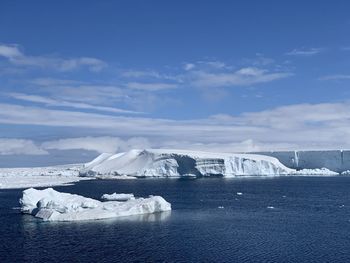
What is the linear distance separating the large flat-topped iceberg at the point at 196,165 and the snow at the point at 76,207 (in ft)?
208

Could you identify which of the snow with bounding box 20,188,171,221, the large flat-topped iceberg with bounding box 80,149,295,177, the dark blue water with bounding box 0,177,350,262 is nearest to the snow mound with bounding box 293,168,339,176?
the large flat-topped iceberg with bounding box 80,149,295,177

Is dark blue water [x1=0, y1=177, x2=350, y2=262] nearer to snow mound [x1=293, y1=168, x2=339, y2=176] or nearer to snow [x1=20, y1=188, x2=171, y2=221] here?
snow [x1=20, y1=188, x2=171, y2=221]

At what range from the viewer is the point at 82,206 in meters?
46.1

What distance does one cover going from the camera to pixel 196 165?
372ft

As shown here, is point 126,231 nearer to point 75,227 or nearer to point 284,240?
point 75,227

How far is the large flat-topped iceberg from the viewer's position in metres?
113

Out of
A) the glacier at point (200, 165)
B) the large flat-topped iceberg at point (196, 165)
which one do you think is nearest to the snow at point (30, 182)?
the glacier at point (200, 165)

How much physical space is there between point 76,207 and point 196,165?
70.4m

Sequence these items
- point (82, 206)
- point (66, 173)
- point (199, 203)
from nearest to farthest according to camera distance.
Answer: point (82, 206) → point (199, 203) → point (66, 173)

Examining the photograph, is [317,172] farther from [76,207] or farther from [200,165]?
[76,207]

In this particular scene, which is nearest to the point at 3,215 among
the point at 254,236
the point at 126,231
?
the point at 126,231

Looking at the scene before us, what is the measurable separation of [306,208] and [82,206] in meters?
26.2

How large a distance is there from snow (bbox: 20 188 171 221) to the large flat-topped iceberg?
208 feet

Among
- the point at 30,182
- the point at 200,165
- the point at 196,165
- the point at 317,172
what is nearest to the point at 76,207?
the point at 30,182
